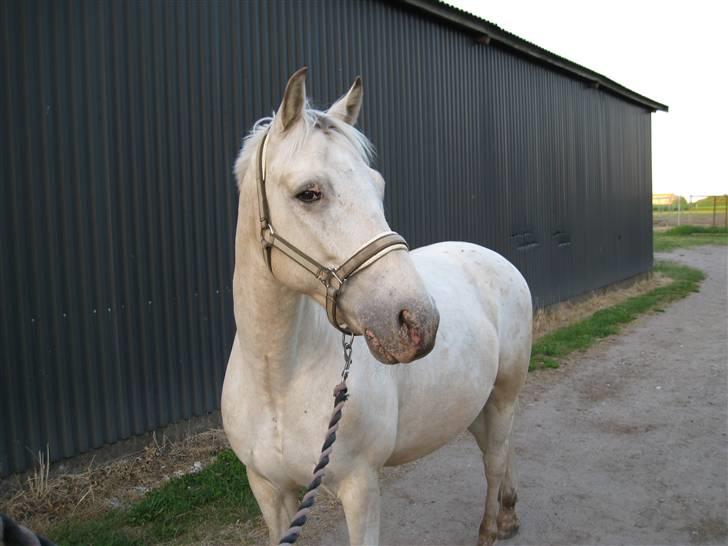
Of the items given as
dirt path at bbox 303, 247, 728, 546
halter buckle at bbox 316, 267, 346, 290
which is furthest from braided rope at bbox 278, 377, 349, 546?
dirt path at bbox 303, 247, 728, 546

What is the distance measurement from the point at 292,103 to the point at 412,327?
2.53 ft

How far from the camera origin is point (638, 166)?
1450cm

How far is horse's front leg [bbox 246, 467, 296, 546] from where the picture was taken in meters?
2.29

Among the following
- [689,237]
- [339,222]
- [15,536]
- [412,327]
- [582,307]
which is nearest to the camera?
[15,536]

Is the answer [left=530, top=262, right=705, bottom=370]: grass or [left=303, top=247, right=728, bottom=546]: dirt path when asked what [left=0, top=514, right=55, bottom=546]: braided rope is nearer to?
[left=303, top=247, right=728, bottom=546]: dirt path

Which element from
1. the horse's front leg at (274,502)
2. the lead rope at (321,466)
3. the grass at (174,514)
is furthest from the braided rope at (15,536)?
the grass at (174,514)

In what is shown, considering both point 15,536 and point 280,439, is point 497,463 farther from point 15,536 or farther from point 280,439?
point 15,536

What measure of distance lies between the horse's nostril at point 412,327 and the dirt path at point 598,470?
7.44 feet

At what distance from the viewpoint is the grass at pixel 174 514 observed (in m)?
3.19

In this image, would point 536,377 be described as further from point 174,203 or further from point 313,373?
point 313,373

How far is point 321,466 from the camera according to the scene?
1.80 meters

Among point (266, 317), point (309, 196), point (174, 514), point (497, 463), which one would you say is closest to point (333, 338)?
point (266, 317)

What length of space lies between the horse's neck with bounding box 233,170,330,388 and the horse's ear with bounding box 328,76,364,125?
0.43 m

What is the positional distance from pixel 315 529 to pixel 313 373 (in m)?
1.84
